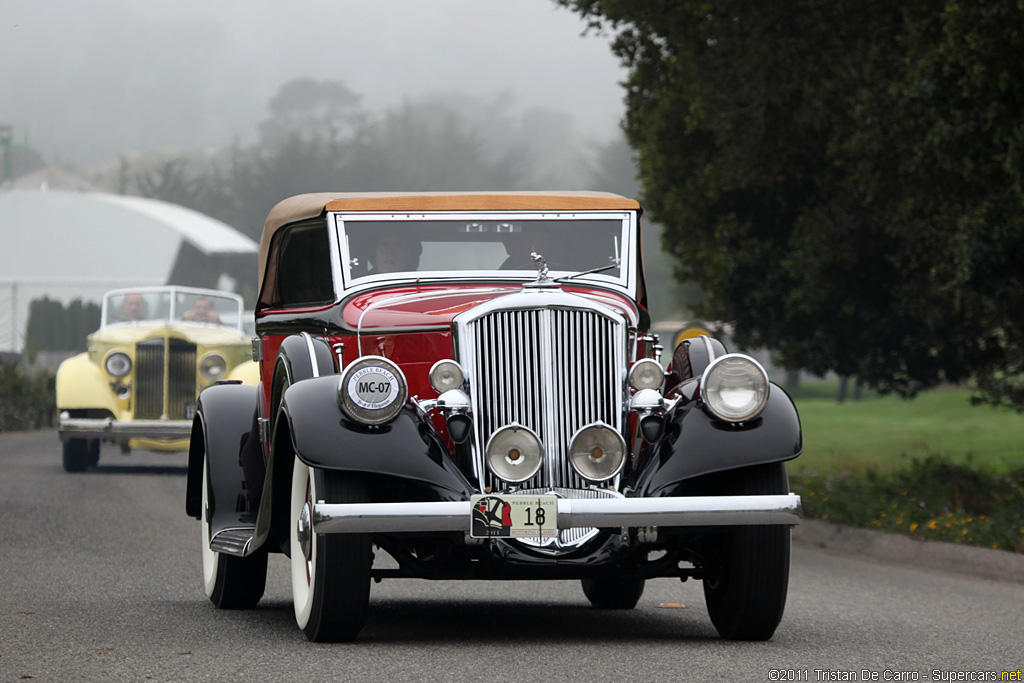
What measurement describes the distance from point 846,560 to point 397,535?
6.21 meters

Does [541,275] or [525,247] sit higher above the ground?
[525,247]

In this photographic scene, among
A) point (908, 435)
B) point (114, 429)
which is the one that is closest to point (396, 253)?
point (114, 429)

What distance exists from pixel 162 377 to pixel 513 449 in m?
14.3

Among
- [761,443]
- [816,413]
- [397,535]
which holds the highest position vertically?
[761,443]

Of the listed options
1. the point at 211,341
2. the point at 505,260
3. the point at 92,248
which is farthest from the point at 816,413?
the point at 92,248

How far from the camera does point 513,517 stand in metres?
6.46

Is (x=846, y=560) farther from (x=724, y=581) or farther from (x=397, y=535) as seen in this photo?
(x=397, y=535)

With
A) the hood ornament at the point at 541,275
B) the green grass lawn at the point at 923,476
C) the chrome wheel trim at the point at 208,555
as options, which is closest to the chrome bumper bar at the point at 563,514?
the hood ornament at the point at 541,275

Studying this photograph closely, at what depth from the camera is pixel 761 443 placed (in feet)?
22.8

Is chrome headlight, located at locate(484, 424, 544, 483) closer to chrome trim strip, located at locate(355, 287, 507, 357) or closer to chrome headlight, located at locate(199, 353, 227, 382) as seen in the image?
chrome trim strip, located at locate(355, 287, 507, 357)

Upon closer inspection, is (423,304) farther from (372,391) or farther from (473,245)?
(372,391)

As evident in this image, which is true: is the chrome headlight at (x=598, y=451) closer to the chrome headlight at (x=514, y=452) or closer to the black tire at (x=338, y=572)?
the chrome headlight at (x=514, y=452)

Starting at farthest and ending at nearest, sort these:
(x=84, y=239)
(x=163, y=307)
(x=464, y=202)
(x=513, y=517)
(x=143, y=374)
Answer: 1. (x=84, y=239)
2. (x=163, y=307)
3. (x=143, y=374)
4. (x=464, y=202)
5. (x=513, y=517)

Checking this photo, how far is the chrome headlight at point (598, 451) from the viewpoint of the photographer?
6.94 metres
